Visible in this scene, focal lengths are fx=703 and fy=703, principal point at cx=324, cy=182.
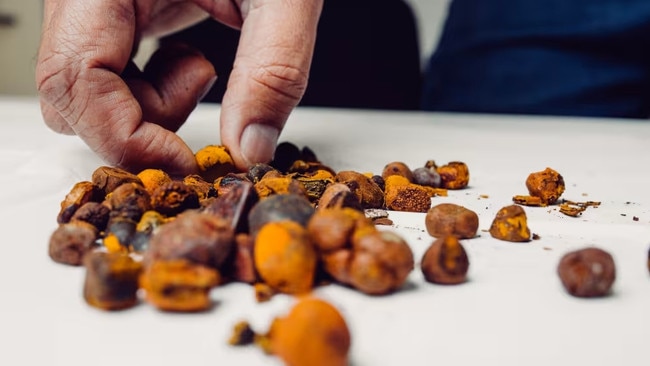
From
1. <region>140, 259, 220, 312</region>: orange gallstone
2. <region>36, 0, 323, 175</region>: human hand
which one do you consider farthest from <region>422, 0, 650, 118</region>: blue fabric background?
<region>140, 259, 220, 312</region>: orange gallstone

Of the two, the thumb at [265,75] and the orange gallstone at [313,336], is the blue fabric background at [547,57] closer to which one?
the thumb at [265,75]

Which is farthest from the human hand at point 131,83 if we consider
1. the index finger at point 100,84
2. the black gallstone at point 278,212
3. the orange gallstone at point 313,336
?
the orange gallstone at point 313,336

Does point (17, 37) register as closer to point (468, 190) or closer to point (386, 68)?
point (386, 68)

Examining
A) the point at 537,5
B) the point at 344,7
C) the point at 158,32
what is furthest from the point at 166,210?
the point at 344,7

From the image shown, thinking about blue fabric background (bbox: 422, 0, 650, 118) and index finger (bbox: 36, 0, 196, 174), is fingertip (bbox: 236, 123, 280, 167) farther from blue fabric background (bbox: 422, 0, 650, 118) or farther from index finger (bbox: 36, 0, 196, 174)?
blue fabric background (bbox: 422, 0, 650, 118)

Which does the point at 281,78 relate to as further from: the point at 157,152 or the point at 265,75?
the point at 157,152

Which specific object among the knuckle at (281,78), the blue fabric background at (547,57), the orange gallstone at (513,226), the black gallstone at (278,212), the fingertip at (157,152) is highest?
the blue fabric background at (547,57)

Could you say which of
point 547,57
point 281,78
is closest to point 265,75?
point 281,78

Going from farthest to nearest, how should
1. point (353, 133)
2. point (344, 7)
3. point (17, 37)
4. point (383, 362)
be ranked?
1. point (17, 37)
2. point (344, 7)
3. point (353, 133)
4. point (383, 362)
